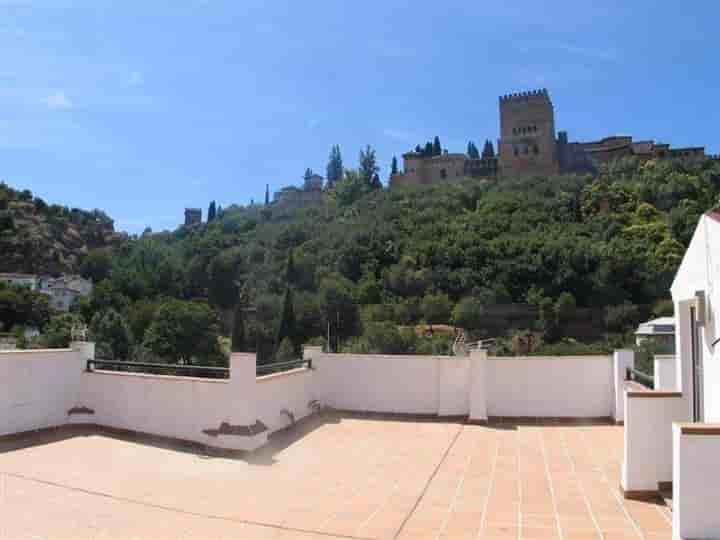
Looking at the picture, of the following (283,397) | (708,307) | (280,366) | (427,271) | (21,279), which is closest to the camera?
(708,307)

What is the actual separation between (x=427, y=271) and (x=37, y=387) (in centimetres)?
4345

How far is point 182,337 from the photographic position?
3700 centimetres

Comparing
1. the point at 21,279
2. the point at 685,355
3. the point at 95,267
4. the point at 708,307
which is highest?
the point at 95,267

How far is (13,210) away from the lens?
59750mm

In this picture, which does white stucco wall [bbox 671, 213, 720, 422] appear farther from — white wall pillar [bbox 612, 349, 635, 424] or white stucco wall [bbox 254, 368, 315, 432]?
white stucco wall [bbox 254, 368, 315, 432]

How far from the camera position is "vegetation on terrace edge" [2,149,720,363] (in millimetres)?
39250

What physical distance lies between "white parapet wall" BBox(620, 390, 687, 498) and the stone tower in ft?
216

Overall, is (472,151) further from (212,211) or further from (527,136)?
(212,211)

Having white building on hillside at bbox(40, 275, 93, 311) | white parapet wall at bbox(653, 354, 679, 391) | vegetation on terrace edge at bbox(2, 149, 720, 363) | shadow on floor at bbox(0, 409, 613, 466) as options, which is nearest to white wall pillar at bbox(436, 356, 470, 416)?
shadow on floor at bbox(0, 409, 613, 466)

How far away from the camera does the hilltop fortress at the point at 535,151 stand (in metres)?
66.6

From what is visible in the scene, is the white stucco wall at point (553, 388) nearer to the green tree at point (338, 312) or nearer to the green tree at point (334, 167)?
the green tree at point (338, 312)

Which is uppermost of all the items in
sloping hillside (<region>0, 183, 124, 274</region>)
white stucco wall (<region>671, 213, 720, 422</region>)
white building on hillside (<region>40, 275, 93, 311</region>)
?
sloping hillside (<region>0, 183, 124, 274</region>)

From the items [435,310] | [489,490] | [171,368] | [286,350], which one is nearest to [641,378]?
[489,490]

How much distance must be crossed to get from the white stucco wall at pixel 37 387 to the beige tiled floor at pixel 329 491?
390 millimetres
